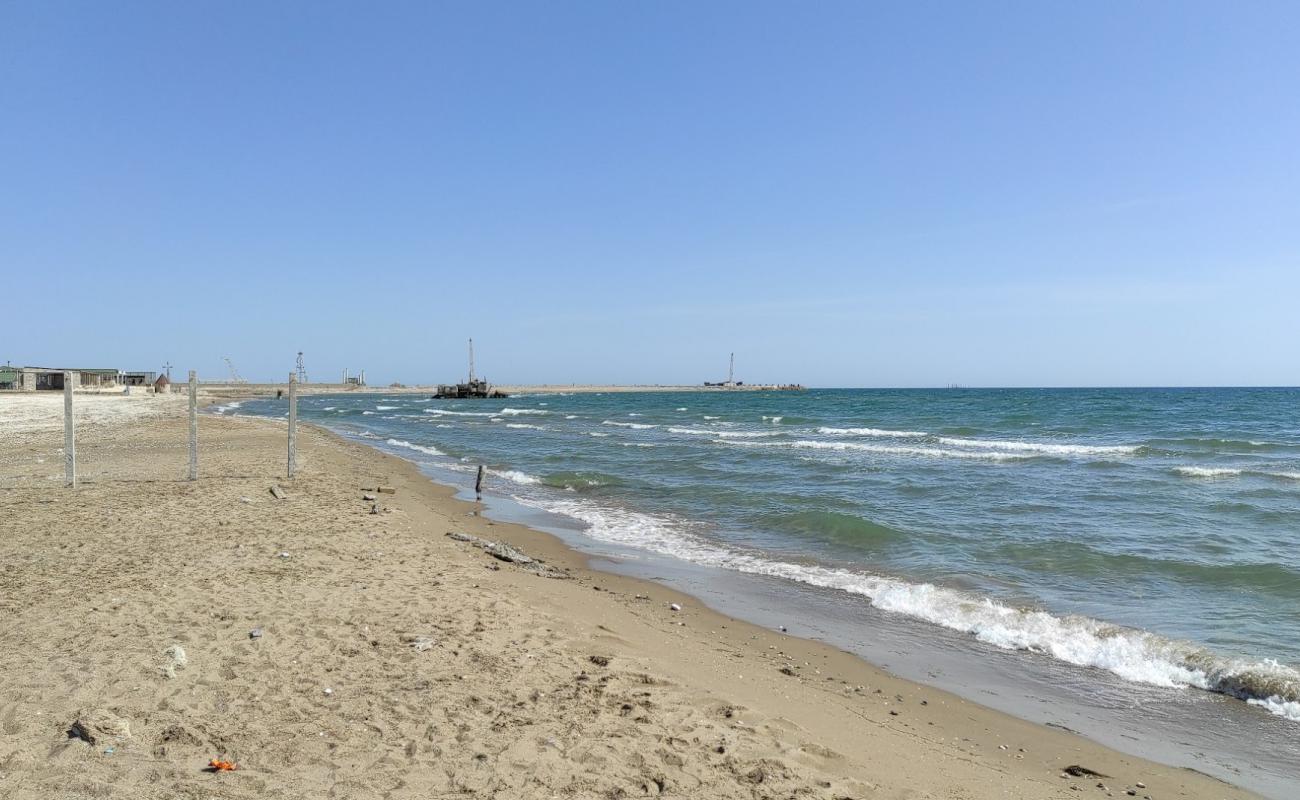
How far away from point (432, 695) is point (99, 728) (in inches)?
69.2

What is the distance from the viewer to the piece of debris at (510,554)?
375 inches

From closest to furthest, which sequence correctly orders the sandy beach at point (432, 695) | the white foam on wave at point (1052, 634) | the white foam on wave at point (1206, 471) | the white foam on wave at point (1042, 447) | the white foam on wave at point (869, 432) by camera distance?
1. the sandy beach at point (432, 695)
2. the white foam on wave at point (1052, 634)
3. the white foam on wave at point (1206, 471)
4. the white foam on wave at point (1042, 447)
5. the white foam on wave at point (869, 432)

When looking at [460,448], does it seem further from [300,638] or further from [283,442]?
[300,638]

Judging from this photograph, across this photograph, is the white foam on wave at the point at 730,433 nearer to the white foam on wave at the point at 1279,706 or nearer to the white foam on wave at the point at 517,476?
the white foam on wave at the point at 517,476

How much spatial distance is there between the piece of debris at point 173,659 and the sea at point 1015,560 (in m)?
5.10

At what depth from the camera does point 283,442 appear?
2414cm

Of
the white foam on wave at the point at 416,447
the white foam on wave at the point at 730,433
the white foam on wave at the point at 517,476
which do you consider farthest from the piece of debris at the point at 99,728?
the white foam on wave at the point at 730,433

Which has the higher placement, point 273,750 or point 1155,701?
point 273,750

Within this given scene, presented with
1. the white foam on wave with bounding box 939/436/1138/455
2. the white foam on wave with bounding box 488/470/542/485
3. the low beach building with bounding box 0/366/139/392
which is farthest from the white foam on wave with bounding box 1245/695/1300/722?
the low beach building with bounding box 0/366/139/392

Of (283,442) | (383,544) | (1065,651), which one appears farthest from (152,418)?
(1065,651)

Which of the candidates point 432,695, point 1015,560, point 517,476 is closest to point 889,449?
point 517,476

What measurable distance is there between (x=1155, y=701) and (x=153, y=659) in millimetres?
7520

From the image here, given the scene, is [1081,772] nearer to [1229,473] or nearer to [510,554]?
[510,554]

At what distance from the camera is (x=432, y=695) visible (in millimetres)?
4895
